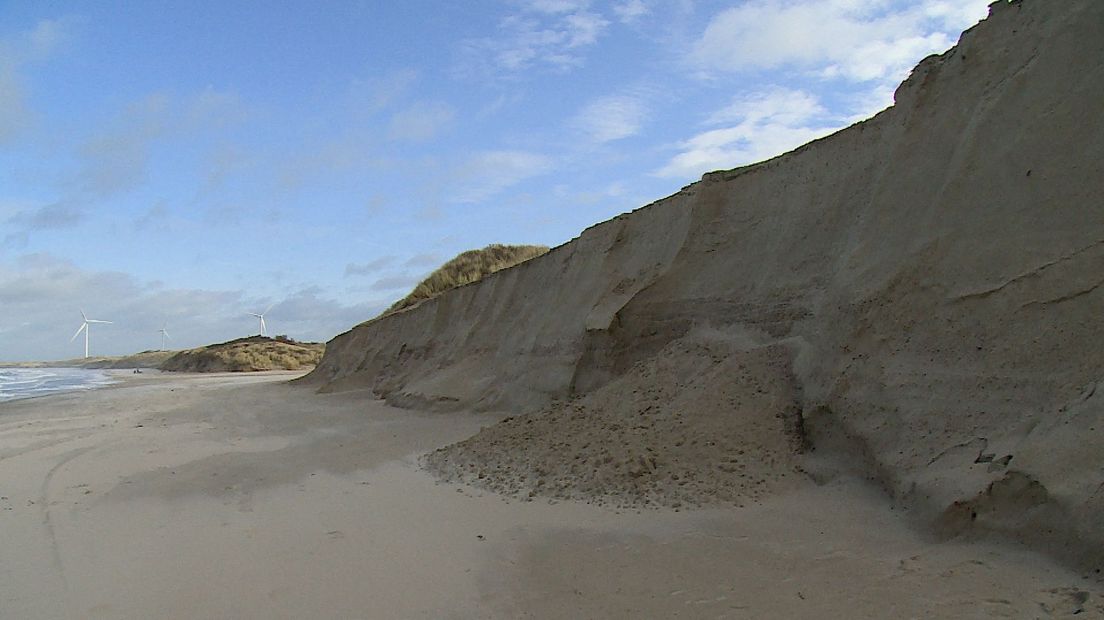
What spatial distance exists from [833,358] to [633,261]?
16.0ft

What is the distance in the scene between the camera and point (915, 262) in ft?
16.2

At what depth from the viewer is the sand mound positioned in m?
5.06

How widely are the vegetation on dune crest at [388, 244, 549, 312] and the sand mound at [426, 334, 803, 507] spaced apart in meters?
16.1

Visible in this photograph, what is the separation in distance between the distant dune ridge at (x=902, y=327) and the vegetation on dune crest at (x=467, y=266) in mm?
14506

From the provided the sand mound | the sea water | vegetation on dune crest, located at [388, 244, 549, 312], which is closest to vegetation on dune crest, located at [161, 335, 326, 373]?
the sea water

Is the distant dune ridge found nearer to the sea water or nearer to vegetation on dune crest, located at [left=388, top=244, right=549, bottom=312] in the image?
vegetation on dune crest, located at [left=388, top=244, right=549, bottom=312]

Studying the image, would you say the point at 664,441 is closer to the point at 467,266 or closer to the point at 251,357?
the point at 467,266

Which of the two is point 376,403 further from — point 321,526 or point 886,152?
point 886,152

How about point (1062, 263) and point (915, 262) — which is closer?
point (1062, 263)

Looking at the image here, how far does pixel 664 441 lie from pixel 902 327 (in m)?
2.08

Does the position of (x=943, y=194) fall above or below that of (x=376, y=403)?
above

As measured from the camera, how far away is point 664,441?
5.61m

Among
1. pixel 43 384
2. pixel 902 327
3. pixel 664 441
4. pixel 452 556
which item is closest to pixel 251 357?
pixel 43 384

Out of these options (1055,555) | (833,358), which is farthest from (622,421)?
(1055,555)
